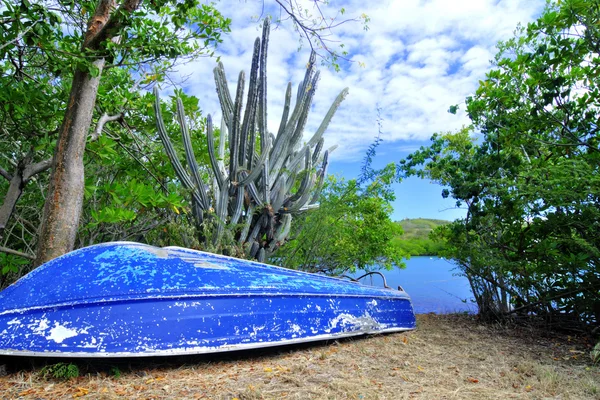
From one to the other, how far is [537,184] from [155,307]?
415 cm

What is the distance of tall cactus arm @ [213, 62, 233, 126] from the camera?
5.20 meters

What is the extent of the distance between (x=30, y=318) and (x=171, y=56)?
6.69 feet

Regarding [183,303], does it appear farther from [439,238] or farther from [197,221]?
Answer: [439,238]

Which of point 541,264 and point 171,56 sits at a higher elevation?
point 171,56

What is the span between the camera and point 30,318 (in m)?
2.38

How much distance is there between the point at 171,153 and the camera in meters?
4.55

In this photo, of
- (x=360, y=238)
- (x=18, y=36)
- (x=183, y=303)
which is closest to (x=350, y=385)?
(x=183, y=303)

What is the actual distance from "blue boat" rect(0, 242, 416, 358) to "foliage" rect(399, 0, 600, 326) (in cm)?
244

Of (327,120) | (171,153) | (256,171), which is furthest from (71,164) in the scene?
(327,120)

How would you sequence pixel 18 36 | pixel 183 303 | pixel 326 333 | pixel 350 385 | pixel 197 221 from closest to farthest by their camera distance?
1. pixel 350 385
2. pixel 183 303
3. pixel 18 36
4. pixel 326 333
5. pixel 197 221

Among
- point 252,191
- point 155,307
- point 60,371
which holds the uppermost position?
point 252,191

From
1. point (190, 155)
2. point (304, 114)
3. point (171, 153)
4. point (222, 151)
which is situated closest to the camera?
point (171, 153)

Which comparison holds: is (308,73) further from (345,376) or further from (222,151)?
(345,376)

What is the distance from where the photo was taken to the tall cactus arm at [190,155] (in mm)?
4535
